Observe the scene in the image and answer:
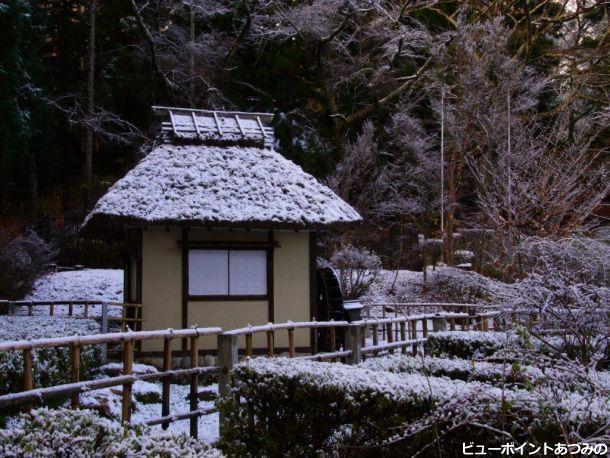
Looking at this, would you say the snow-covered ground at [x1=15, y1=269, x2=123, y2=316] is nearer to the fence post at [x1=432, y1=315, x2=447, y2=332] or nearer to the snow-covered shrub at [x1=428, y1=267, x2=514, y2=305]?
the snow-covered shrub at [x1=428, y1=267, x2=514, y2=305]

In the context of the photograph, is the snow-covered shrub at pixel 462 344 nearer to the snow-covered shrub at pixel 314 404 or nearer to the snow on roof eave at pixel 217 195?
the snow-covered shrub at pixel 314 404

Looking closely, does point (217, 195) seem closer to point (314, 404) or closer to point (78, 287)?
point (314, 404)

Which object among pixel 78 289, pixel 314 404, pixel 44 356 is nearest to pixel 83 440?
pixel 314 404

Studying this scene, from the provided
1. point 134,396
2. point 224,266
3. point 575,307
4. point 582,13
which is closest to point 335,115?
point 582,13

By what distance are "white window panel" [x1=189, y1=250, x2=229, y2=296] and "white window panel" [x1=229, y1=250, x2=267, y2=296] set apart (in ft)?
0.35

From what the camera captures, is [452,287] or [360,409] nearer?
[360,409]

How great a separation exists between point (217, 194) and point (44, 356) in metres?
4.36

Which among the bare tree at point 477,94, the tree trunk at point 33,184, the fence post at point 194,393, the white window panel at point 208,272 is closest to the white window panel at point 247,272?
the white window panel at point 208,272

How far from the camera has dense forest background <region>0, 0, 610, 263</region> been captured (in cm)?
2186

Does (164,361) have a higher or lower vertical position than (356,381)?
lower

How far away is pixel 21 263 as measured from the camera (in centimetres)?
1716

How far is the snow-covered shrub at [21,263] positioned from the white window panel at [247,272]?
7491mm

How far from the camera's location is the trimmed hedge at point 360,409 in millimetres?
3572

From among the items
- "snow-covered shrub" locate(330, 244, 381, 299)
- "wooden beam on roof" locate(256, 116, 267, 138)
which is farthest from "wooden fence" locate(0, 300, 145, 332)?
"snow-covered shrub" locate(330, 244, 381, 299)
